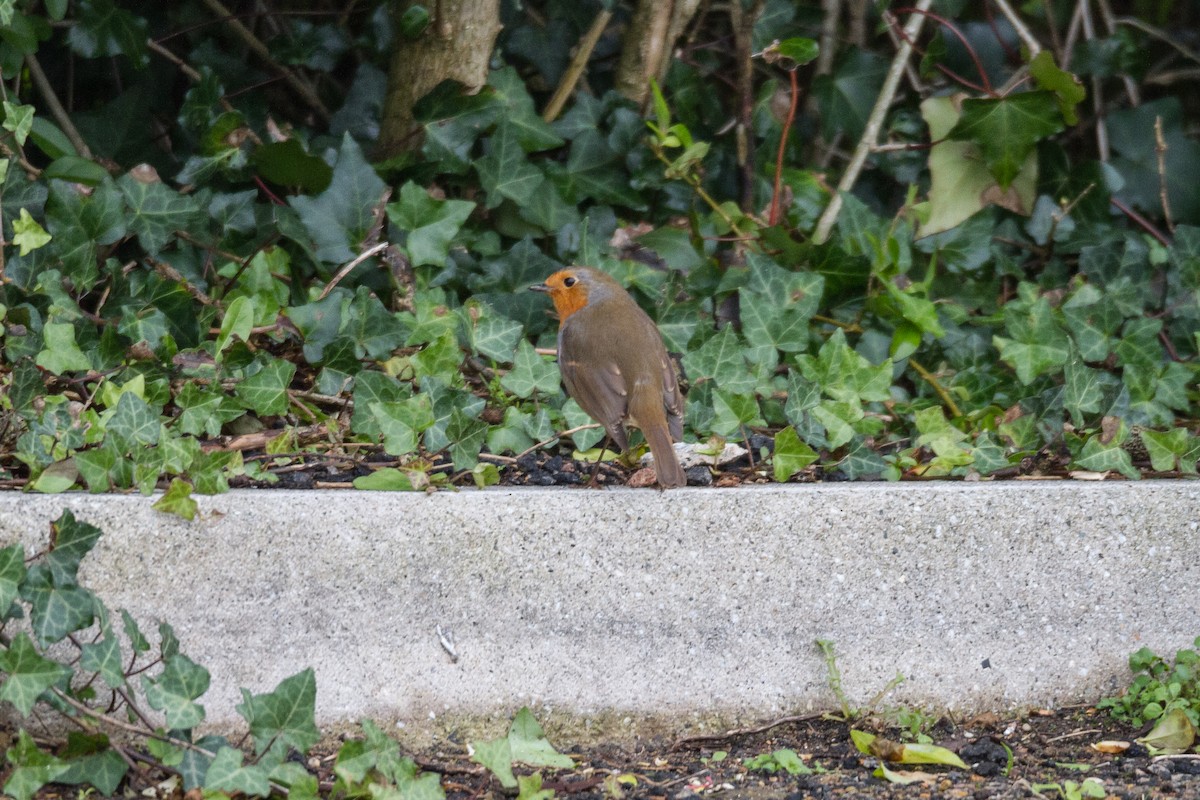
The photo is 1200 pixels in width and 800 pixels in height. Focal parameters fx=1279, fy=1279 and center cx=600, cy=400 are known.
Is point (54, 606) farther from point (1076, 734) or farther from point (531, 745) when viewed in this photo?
point (1076, 734)

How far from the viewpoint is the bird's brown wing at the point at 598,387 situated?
2.92 meters

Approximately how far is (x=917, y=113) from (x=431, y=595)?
110 inches

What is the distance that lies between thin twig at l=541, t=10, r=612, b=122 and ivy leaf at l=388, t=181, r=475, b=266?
0.78 metres

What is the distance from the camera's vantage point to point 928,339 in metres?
3.86

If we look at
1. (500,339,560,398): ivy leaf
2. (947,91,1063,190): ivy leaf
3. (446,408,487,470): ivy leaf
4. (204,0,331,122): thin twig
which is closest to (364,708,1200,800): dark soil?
(446,408,487,470): ivy leaf

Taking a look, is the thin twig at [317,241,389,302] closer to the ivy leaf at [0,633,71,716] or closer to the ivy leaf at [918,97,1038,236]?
the ivy leaf at [0,633,71,716]

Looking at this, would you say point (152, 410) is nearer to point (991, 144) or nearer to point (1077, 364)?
point (1077, 364)

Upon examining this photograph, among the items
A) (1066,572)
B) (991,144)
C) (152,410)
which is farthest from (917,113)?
(152,410)

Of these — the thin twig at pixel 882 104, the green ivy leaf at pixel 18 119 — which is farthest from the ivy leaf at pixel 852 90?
the green ivy leaf at pixel 18 119

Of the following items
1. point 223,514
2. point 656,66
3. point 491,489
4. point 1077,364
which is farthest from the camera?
point 656,66

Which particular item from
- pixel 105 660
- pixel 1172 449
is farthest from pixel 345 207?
pixel 1172 449

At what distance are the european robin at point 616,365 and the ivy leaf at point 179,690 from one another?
3.41 feet

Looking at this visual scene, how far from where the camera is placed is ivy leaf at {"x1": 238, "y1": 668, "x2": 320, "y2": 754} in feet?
6.89

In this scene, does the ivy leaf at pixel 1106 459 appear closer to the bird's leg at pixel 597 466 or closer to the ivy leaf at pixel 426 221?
the bird's leg at pixel 597 466
